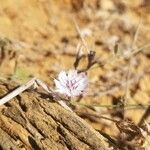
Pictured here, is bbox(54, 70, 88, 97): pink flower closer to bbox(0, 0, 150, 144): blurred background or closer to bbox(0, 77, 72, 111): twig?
bbox(0, 77, 72, 111): twig

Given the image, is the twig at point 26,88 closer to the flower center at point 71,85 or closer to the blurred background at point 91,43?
the flower center at point 71,85

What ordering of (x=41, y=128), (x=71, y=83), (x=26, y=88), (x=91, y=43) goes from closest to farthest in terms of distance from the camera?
(x=41, y=128)
(x=26, y=88)
(x=71, y=83)
(x=91, y=43)

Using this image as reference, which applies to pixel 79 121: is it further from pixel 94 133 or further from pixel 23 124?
→ pixel 23 124

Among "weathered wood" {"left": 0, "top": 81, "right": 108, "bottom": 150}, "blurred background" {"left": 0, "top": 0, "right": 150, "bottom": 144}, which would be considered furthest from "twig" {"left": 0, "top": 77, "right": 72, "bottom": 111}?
"blurred background" {"left": 0, "top": 0, "right": 150, "bottom": 144}

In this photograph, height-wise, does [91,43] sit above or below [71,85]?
above

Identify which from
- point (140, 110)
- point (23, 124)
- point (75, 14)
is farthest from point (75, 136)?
point (75, 14)

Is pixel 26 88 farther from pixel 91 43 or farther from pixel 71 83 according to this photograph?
pixel 91 43

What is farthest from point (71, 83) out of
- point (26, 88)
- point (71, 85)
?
point (26, 88)
